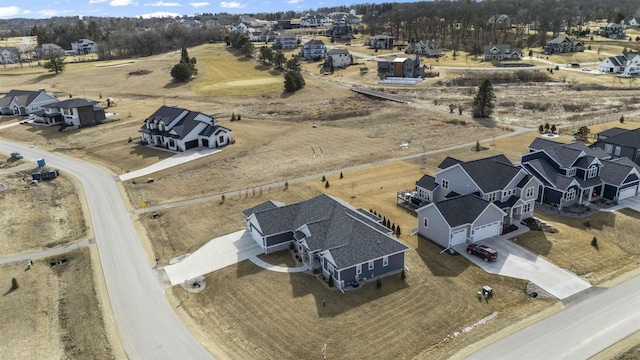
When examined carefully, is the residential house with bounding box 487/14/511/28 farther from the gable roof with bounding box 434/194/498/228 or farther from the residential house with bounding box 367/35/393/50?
Result: the gable roof with bounding box 434/194/498/228

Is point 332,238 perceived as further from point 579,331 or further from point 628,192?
point 628,192

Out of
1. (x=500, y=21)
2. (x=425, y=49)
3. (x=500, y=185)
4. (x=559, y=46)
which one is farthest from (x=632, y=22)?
(x=500, y=185)

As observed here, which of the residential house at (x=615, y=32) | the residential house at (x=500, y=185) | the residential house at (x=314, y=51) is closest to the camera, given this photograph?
the residential house at (x=500, y=185)

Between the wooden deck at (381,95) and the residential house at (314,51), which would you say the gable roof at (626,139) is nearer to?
the wooden deck at (381,95)

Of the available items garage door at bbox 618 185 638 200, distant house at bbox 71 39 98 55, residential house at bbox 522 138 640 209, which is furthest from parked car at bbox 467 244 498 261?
distant house at bbox 71 39 98 55

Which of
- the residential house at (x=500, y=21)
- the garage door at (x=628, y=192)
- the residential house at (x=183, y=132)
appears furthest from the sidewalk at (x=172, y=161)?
the residential house at (x=500, y=21)

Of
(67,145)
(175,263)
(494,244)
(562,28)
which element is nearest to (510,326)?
(494,244)

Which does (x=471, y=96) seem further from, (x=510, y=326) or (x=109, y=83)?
(x=109, y=83)
